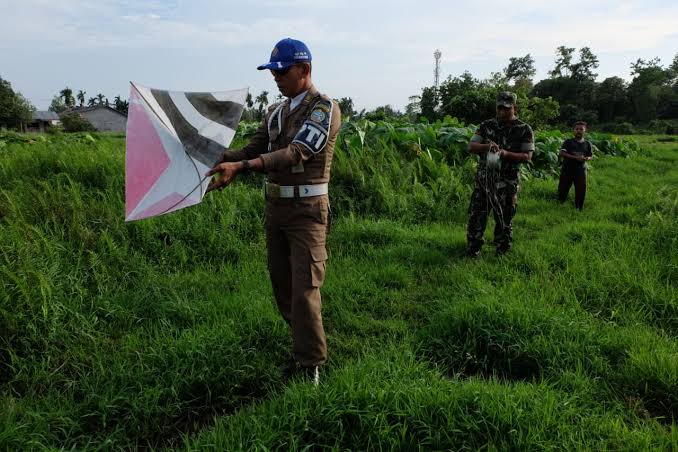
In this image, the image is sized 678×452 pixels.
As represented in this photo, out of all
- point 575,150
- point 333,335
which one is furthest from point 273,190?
point 575,150

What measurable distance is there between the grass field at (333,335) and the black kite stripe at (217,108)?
1.48 meters

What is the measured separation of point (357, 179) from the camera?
7.15 metres

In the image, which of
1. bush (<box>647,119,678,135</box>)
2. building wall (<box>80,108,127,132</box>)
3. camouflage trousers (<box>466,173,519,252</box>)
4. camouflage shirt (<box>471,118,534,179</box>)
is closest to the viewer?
camouflage shirt (<box>471,118,534,179</box>)

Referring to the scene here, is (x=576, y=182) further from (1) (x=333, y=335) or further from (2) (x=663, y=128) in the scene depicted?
(2) (x=663, y=128)

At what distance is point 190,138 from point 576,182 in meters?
7.18

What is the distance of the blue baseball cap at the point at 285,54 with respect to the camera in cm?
260

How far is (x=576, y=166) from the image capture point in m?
7.80

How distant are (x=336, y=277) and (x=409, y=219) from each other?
246 centimetres

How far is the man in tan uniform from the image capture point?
2.63 metres

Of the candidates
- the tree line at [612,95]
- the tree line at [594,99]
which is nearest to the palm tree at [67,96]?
the tree line at [594,99]

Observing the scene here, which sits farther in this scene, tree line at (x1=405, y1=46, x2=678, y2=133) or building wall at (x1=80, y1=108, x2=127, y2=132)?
building wall at (x1=80, y1=108, x2=127, y2=132)

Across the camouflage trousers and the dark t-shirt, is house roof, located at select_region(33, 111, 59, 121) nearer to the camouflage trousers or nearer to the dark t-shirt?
the dark t-shirt

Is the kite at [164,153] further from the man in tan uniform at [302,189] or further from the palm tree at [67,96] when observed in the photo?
the palm tree at [67,96]

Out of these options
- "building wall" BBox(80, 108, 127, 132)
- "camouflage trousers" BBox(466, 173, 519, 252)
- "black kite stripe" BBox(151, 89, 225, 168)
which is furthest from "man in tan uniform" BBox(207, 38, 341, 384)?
"building wall" BBox(80, 108, 127, 132)
